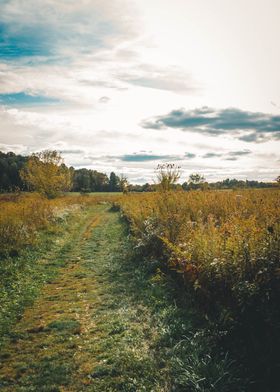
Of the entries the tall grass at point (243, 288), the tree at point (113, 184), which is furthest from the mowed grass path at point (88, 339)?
the tree at point (113, 184)

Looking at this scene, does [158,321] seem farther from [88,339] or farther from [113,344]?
[88,339]

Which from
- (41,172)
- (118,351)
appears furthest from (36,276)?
(41,172)

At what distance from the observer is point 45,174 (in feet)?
116

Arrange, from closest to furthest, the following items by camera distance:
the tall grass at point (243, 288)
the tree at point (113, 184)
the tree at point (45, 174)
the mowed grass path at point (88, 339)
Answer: the tall grass at point (243, 288) → the mowed grass path at point (88, 339) → the tree at point (45, 174) → the tree at point (113, 184)

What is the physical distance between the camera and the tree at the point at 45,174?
3519cm

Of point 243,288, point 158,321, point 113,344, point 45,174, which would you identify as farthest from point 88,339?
point 45,174

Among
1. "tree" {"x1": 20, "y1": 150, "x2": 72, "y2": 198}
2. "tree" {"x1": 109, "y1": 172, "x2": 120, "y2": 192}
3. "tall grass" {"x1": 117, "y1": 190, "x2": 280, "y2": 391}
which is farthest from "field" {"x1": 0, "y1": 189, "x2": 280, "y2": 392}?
"tree" {"x1": 109, "y1": 172, "x2": 120, "y2": 192}

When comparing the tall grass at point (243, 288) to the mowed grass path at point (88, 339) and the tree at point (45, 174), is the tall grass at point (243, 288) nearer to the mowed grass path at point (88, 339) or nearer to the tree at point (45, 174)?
the mowed grass path at point (88, 339)

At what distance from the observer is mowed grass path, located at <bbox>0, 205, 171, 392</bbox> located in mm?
4492

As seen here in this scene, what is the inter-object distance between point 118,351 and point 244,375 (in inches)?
81.6

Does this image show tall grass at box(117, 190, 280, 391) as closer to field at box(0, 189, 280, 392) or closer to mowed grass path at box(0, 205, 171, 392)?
field at box(0, 189, 280, 392)

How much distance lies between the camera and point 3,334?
6023mm

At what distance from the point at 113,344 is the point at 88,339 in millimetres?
575

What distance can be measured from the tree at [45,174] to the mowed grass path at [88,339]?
27.0m
